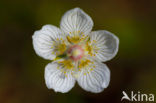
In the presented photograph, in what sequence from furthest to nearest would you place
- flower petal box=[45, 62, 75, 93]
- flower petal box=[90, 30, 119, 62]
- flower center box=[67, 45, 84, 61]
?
flower center box=[67, 45, 84, 61] → flower petal box=[45, 62, 75, 93] → flower petal box=[90, 30, 119, 62]

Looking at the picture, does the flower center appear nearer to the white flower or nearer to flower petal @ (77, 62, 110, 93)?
the white flower

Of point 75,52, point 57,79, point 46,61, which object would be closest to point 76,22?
point 75,52

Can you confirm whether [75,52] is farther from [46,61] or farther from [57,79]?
[46,61]

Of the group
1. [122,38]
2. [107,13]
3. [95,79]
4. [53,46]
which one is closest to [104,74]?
[95,79]

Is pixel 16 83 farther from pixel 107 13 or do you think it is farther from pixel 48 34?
pixel 107 13

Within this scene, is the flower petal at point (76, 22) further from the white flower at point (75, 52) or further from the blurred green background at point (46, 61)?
the blurred green background at point (46, 61)

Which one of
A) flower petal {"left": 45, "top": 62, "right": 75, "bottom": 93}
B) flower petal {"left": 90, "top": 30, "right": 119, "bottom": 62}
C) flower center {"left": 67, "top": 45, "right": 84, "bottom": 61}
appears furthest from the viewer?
flower center {"left": 67, "top": 45, "right": 84, "bottom": 61}

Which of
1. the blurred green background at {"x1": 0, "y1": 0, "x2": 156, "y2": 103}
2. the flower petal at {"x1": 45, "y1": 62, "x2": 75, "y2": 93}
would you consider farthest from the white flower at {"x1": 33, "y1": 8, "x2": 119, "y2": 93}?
the blurred green background at {"x1": 0, "y1": 0, "x2": 156, "y2": 103}

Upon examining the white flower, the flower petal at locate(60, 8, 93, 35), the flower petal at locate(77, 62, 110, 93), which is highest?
the flower petal at locate(60, 8, 93, 35)
